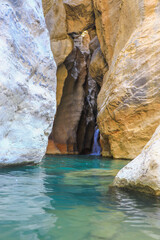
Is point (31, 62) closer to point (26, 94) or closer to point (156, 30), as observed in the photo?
point (26, 94)

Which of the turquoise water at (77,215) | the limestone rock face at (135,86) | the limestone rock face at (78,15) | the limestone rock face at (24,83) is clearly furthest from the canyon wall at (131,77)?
the turquoise water at (77,215)

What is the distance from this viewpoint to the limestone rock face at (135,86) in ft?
31.4

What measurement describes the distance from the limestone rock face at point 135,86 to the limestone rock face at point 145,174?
658cm

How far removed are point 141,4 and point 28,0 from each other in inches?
226

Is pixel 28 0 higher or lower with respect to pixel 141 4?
lower

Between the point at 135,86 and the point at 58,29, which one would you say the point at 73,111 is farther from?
the point at 135,86

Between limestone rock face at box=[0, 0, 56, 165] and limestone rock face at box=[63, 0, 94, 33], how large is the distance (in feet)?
25.1

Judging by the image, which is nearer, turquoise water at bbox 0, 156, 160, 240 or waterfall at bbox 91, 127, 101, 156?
turquoise water at bbox 0, 156, 160, 240

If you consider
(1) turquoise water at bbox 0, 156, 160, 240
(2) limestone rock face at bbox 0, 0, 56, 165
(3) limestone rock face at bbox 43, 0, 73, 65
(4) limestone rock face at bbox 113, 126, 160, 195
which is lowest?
(1) turquoise water at bbox 0, 156, 160, 240

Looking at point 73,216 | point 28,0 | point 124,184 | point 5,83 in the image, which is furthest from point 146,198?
point 28,0

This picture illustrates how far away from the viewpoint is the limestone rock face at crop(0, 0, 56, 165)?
5.18 metres

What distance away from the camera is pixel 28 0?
646 cm

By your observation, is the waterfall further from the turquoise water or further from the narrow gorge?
the turquoise water

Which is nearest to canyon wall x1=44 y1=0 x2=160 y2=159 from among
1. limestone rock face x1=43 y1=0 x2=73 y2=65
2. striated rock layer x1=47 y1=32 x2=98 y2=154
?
limestone rock face x1=43 y1=0 x2=73 y2=65
